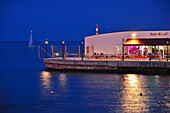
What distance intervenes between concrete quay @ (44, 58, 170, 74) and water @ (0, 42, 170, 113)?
1.76 metres

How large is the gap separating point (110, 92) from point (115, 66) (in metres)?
11.1

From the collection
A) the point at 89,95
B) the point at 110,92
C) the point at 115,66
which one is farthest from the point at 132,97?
the point at 115,66

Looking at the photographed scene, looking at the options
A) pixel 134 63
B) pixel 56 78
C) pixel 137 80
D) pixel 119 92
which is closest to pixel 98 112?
pixel 119 92

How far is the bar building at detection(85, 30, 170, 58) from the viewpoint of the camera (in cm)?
3838

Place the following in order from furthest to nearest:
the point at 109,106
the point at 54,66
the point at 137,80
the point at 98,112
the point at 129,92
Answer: the point at 54,66 < the point at 137,80 < the point at 129,92 < the point at 109,106 < the point at 98,112

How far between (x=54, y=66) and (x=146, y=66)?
11721 mm

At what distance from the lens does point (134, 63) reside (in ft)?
111

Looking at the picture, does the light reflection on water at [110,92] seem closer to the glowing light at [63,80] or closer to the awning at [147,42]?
the glowing light at [63,80]

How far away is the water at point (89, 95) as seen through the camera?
62.5 ft

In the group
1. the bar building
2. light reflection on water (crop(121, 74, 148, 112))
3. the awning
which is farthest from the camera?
the bar building

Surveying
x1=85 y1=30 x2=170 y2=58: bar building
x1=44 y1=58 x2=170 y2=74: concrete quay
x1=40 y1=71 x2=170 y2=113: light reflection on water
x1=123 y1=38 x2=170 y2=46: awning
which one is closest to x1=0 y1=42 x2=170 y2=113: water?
x1=40 y1=71 x2=170 y2=113: light reflection on water

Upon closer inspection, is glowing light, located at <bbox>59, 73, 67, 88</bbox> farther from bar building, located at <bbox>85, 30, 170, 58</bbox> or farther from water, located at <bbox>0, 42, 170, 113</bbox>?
bar building, located at <bbox>85, 30, 170, 58</bbox>

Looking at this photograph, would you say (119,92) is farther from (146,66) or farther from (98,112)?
(146,66)

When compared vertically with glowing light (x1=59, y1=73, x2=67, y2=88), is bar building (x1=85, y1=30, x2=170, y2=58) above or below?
above
